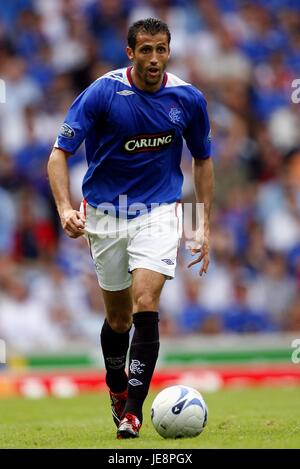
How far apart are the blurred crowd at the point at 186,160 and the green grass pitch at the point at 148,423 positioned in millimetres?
2223

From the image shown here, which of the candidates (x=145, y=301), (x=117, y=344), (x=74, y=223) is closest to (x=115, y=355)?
(x=117, y=344)

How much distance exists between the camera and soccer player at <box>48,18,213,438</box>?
7.43m

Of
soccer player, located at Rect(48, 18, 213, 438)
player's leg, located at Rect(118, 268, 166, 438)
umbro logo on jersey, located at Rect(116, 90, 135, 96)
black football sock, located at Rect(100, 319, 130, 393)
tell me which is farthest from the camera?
black football sock, located at Rect(100, 319, 130, 393)

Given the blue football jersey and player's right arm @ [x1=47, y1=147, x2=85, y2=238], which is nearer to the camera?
player's right arm @ [x1=47, y1=147, x2=85, y2=238]

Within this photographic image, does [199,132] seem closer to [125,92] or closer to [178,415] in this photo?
[125,92]

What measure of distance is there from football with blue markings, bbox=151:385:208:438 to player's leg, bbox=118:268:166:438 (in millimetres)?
141

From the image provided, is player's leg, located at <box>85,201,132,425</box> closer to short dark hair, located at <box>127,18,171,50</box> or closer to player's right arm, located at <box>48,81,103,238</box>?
player's right arm, located at <box>48,81,103,238</box>

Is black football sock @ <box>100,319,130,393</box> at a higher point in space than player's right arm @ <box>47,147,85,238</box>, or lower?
lower

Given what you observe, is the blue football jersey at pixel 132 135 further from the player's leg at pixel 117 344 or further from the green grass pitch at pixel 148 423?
the green grass pitch at pixel 148 423

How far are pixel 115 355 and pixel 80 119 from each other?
1.84 m

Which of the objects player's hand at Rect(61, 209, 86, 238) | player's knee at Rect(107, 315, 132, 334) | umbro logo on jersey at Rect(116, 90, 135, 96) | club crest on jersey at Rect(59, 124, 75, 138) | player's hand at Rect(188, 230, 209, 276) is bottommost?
player's knee at Rect(107, 315, 132, 334)

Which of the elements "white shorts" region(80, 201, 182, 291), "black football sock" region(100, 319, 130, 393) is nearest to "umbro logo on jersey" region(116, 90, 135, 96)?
"white shorts" region(80, 201, 182, 291)

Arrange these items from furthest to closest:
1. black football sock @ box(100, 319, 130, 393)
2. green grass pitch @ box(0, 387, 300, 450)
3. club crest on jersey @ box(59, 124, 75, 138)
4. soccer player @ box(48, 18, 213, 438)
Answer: black football sock @ box(100, 319, 130, 393)
club crest on jersey @ box(59, 124, 75, 138)
soccer player @ box(48, 18, 213, 438)
green grass pitch @ box(0, 387, 300, 450)
